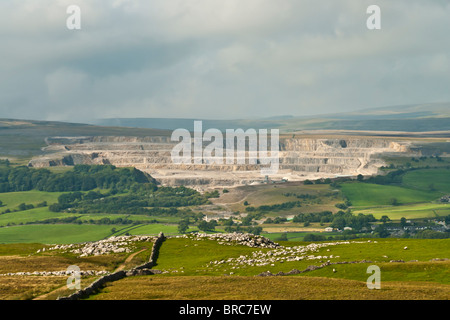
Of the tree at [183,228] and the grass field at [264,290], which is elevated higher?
the grass field at [264,290]

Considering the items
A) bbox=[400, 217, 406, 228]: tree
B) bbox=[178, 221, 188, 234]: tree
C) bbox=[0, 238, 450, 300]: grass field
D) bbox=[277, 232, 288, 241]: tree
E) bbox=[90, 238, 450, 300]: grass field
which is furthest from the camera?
bbox=[400, 217, 406, 228]: tree

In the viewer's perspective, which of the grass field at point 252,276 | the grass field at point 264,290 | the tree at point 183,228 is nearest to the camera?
the grass field at point 264,290

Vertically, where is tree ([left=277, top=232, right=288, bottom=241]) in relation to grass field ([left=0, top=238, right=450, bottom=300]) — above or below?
below

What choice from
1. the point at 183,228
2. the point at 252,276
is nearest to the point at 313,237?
the point at 183,228

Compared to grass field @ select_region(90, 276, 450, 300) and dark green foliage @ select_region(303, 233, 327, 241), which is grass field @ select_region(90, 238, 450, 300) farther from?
dark green foliage @ select_region(303, 233, 327, 241)

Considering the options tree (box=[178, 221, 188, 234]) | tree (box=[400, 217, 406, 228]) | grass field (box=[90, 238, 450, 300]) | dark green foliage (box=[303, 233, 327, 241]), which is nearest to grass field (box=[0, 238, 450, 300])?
grass field (box=[90, 238, 450, 300])

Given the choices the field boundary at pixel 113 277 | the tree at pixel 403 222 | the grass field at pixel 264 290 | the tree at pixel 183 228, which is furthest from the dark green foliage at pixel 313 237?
the grass field at pixel 264 290

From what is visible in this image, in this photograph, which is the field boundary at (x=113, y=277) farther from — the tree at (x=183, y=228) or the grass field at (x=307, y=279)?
the tree at (x=183, y=228)

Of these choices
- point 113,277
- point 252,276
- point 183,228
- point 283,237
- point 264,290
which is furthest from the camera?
point 183,228

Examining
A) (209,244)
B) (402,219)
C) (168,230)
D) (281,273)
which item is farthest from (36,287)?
(402,219)

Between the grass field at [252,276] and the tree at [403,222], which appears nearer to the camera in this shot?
the grass field at [252,276]

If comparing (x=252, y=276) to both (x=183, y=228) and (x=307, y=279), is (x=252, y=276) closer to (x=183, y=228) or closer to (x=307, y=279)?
(x=307, y=279)
